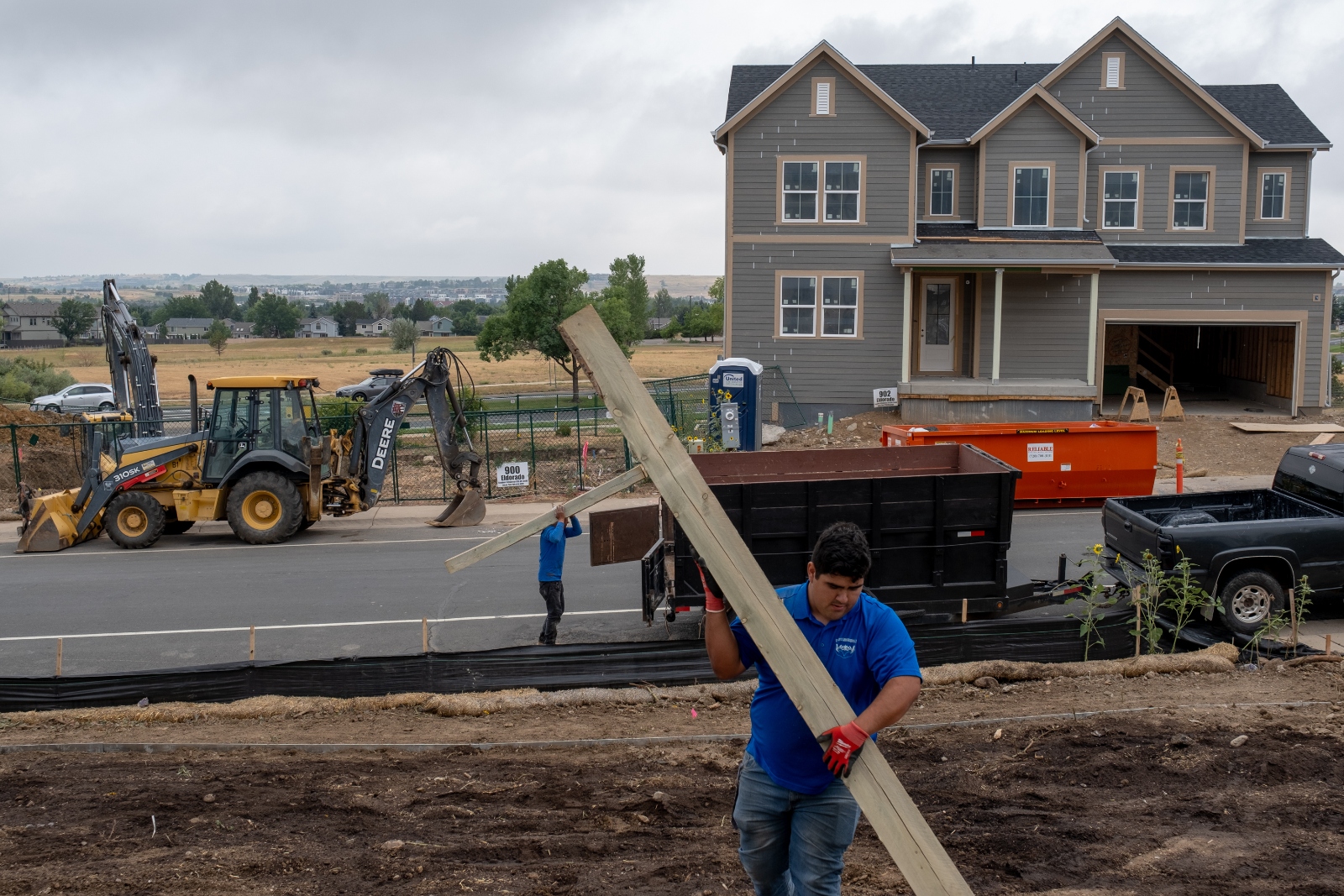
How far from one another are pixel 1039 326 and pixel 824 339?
19.2 ft

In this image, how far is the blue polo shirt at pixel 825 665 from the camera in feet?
13.1

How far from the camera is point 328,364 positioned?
92062mm

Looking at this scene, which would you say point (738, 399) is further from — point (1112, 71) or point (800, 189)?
point (1112, 71)

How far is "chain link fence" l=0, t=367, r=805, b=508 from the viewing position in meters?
23.4

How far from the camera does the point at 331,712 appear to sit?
369 inches

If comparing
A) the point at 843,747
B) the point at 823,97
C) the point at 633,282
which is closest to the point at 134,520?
the point at 843,747

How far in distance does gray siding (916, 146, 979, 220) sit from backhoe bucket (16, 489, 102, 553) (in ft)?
70.3

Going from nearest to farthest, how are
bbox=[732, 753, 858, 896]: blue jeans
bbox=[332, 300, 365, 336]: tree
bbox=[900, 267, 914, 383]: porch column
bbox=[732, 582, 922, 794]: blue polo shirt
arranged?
bbox=[732, 582, 922, 794]: blue polo shirt → bbox=[732, 753, 858, 896]: blue jeans → bbox=[900, 267, 914, 383]: porch column → bbox=[332, 300, 365, 336]: tree

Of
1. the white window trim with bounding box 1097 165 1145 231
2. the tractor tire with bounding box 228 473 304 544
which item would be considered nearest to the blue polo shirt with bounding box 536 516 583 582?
the tractor tire with bounding box 228 473 304 544

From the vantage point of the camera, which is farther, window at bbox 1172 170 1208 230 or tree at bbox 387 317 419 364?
tree at bbox 387 317 419 364

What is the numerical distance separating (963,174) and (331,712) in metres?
25.0

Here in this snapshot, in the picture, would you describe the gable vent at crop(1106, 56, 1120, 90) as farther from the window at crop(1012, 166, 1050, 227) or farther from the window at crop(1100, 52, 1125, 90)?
the window at crop(1012, 166, 1050, 227)

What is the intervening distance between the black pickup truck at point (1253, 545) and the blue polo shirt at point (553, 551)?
6.11 metres

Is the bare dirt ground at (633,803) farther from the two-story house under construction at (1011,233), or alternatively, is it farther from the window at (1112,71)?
the window at (1112,71)
